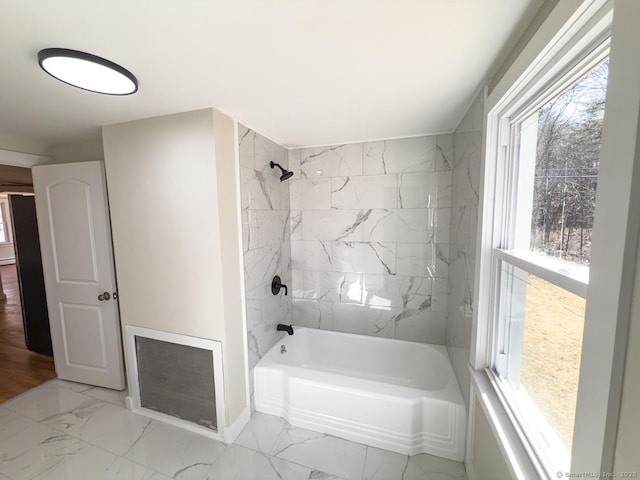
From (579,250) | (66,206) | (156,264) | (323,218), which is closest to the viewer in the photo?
(579,250)

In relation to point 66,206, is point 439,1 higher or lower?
higher

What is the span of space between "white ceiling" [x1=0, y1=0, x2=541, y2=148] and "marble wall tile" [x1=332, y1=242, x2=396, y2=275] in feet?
3.88

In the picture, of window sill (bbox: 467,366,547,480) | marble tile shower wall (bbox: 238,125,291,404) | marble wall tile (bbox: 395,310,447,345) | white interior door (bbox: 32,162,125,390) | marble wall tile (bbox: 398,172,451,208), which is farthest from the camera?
marble wall tile (bbox: 395,310,447,345)

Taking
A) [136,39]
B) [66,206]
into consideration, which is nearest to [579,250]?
[136,39]

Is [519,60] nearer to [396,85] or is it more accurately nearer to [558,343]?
[396,85]

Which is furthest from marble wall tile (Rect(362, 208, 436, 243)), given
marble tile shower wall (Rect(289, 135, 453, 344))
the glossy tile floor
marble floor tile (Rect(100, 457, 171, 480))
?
marble floor tile (Rect(100, 457, 171, 480))

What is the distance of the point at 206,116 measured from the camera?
1.63 metres

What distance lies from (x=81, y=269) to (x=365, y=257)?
2618mm

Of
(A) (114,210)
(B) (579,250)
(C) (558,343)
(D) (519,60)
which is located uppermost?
(D) (519,60)

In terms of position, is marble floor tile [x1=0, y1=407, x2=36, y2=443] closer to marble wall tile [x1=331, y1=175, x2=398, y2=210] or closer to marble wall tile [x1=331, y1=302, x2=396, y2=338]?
marble wall tile [x1=331, y1=302, x2=396, y2=338]

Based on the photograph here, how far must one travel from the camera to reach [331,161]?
99.8 inches

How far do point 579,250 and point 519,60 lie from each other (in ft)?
2.42

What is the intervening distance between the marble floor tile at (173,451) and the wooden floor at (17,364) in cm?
158

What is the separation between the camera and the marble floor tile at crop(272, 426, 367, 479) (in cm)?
160
